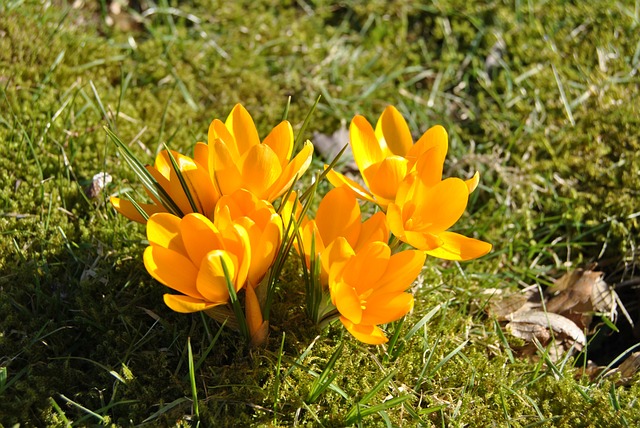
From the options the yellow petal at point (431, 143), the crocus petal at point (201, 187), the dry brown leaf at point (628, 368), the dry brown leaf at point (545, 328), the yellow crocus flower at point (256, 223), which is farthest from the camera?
the dry brown leaf at point (545, 328)

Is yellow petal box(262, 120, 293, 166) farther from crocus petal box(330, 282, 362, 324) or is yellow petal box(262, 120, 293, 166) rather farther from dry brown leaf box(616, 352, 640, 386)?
dry brown leaf box(616, 352, 640, 386)

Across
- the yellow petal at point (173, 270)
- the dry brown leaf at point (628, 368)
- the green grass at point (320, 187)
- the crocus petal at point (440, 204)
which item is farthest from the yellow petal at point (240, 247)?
the dry brown leaf at point (628, 368)

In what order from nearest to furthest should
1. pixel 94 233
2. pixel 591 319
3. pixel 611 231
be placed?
1. pixel 94 233
2. pixel 591 319
3. pixel 611 231

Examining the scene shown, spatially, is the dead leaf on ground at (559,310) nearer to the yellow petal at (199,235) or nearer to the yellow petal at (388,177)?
the yellow petal at (388,177)

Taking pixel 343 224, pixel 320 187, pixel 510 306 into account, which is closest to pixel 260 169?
pixel 343 224

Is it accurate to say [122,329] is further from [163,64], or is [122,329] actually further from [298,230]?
[163,64]

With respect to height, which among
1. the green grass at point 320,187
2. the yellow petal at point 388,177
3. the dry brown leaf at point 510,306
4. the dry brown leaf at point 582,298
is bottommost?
the dry brown leaf at point 582,298

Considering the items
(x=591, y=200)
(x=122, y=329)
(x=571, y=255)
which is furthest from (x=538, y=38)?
(x=122, y=329)
